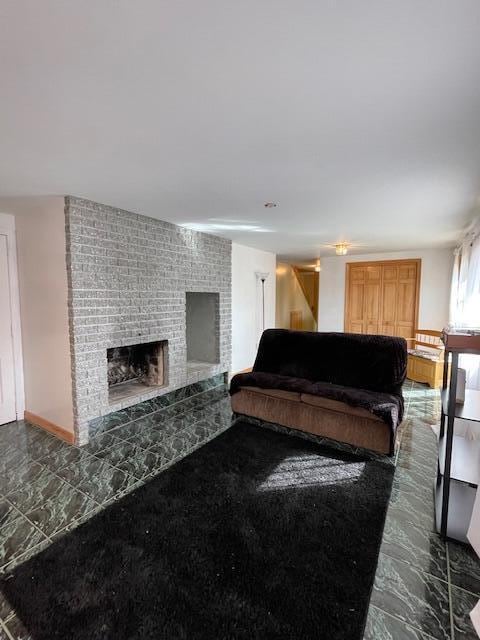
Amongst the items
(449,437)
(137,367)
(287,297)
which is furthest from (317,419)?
(287,297)

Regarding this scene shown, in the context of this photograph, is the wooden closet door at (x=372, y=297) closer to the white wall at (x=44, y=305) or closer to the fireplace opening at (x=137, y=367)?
the fireplace opening at (x=137, y=367)

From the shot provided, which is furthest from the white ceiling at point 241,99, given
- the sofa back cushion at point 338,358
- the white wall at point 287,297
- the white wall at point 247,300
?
the white wall at point 287,297

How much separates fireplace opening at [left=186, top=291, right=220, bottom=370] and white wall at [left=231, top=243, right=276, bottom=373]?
0.50 metres

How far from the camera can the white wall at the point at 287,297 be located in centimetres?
743

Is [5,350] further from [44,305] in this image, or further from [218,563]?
[218,563]

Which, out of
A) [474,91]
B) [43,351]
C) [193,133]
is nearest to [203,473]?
[43,351]

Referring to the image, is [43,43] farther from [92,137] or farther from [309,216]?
[309,216]

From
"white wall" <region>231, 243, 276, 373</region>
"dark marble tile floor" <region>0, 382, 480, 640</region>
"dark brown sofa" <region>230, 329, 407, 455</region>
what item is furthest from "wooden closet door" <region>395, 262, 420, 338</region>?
"dark brown sofa" <region>230, 329, 407, 455</region>

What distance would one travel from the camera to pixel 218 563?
1633mm

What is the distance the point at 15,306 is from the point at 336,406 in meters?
3.46

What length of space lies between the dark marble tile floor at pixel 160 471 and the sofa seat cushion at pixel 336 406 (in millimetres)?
458

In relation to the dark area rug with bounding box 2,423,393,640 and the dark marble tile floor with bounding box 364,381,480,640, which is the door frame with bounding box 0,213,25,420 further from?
the dark marble tile floor with bounding box 364,381,480,640

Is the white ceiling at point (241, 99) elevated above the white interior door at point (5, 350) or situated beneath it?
elevated above

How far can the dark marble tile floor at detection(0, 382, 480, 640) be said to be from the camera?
55.2 inches
